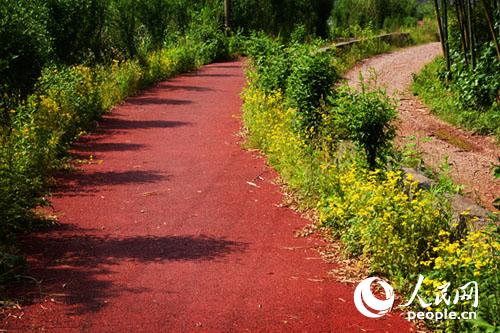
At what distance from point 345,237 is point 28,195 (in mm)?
3444

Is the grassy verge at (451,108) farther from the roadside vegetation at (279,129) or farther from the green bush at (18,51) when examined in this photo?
the green bush at (18,51)

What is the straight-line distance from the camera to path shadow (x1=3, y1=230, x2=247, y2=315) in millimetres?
5906

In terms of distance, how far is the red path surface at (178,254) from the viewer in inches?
221

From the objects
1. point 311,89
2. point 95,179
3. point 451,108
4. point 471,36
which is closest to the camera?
point 95,179

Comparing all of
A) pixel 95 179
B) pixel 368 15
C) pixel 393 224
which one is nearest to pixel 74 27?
→ pixel 95 179

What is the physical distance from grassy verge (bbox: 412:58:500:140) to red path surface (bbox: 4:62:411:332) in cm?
454

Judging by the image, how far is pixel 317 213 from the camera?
27.4 ft

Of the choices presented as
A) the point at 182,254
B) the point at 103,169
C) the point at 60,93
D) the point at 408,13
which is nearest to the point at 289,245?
the point at 182,254

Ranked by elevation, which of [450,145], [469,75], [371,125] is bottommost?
[450,145]

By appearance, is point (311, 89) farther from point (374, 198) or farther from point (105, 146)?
point (374, 198)

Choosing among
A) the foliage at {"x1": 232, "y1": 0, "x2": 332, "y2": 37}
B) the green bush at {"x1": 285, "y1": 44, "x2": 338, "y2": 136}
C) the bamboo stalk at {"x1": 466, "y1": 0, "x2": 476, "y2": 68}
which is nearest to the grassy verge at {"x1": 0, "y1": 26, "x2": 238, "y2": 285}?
the green bush at {"x1": 285, "y1": 44, "x2": 338, "y2": 136}

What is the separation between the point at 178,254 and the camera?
6973mm

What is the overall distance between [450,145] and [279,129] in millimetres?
3233

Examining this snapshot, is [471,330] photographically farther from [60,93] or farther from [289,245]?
[60,93]
